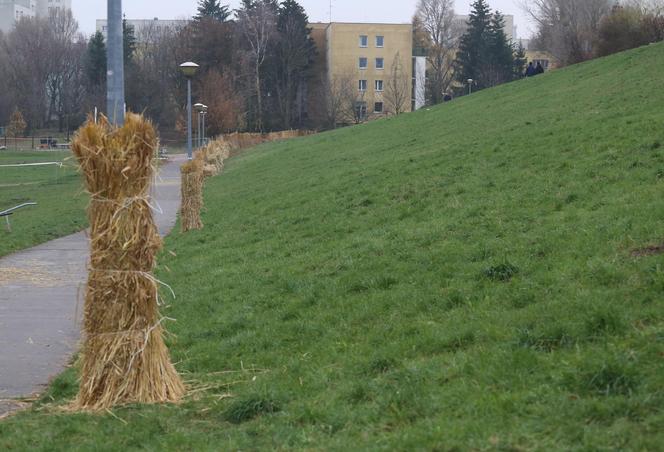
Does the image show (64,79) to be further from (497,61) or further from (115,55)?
(115,55)

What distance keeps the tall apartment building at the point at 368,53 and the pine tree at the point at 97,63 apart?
2168cm

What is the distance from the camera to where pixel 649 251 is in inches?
315

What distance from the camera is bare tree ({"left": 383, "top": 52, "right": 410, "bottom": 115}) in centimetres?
8919

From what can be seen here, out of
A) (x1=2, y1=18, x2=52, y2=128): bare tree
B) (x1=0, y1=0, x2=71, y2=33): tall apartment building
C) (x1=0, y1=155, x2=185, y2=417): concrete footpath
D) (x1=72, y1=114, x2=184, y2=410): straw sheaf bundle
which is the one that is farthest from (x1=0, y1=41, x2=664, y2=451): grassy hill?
(x1=0, y1=0, x2=71, y2=33): tall apartment building

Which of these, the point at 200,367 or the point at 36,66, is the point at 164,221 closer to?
the point at 200,367

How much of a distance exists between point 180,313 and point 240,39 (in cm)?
8609

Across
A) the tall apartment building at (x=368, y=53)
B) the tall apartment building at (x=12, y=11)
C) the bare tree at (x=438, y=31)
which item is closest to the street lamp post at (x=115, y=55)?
the tall apartment building at (x=368, y=53)

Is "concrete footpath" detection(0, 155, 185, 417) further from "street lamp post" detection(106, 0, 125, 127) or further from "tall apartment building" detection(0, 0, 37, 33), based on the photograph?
"tall apartment building" detection(0, 0, 37, 33)

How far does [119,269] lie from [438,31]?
10302 centimetres

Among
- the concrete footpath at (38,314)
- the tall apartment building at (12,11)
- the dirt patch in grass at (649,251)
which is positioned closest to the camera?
the dirt patch in grass at (649,251)

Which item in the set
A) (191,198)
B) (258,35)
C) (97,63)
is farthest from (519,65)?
(191,198)

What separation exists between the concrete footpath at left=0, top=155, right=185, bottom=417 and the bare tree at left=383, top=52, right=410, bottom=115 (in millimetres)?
71337

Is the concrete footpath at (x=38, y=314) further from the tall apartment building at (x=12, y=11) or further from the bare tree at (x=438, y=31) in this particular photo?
the tall apartment building at (x=12, y=11)

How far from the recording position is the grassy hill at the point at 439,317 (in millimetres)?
5504
